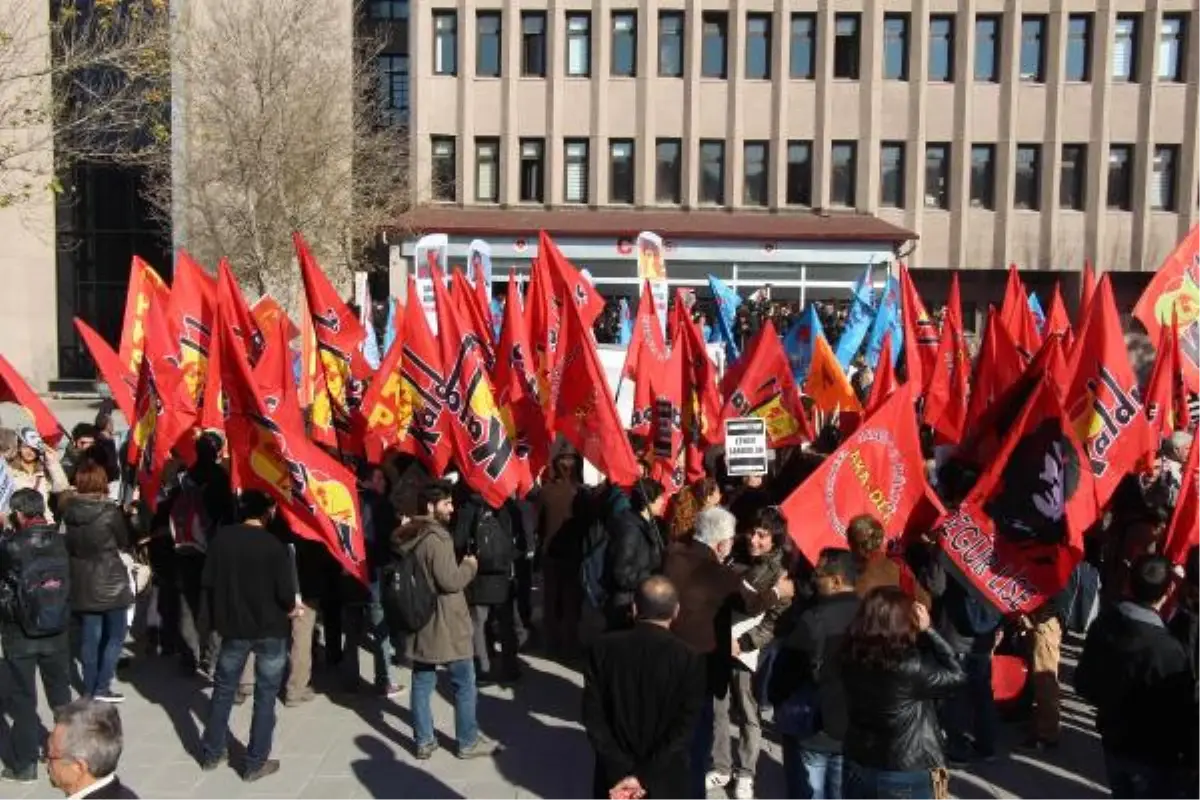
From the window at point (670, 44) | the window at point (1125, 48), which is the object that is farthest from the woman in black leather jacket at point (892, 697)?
the window at point (1125, 48)

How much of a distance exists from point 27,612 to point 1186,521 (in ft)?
20.7

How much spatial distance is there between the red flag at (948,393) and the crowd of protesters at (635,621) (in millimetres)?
1443

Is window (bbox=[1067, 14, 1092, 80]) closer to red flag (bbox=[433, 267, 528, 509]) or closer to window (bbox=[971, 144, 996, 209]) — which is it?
window (bbox=[971, 144, 996, 209])

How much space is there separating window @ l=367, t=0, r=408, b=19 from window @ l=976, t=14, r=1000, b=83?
20111 mm

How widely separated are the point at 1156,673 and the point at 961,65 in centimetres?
3224

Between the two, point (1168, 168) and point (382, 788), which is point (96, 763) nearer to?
point (382, 788)

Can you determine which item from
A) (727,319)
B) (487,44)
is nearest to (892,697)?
(727,319)

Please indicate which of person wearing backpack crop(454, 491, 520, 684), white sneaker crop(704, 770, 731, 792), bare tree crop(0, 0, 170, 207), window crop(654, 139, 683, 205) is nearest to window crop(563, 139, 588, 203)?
window crop(654, 139, 683, 205)

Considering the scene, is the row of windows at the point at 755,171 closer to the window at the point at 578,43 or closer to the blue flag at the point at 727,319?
the window at the point at 578,43

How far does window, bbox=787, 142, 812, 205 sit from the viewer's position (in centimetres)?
3444

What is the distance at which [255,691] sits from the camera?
6.58m

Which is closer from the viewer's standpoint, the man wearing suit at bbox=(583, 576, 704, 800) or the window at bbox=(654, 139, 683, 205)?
the man wearing suit at bbox=(583, 576, 704, 800)

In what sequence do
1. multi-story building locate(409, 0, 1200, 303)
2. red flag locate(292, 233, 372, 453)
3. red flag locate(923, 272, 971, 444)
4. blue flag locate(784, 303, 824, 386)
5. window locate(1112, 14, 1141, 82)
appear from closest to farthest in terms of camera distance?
red flag locate(292, 233, 372, 453)
red flag locate(923, 272, 971, 444)
blue flag locate(784, 303, 824, 386)
multi-story building locate(409, 0, 1200, 303)
window locate(1112, 14, 1141, 82)

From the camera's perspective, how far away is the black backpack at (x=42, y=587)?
646cm
